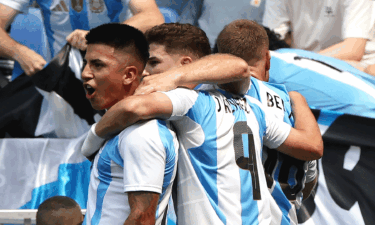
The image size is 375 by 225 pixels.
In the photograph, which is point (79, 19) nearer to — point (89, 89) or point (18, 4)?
point (18, 4)

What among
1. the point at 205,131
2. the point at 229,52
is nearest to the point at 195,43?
the point at 229,52

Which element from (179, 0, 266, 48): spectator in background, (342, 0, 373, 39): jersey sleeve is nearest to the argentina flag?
(179, 0, 266, 48): spectator in background

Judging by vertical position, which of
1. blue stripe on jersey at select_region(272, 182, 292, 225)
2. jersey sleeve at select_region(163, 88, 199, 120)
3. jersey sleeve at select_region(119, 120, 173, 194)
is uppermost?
jersey sleeve at select_region(163, 88, 199, 120)

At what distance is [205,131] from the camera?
1399mm

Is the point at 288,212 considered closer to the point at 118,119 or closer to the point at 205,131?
the point at 205,131

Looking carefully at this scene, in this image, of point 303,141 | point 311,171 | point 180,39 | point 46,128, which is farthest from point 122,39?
point 46,128

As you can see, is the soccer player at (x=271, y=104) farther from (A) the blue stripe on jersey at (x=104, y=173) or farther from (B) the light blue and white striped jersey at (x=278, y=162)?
(A) the blue stripe on jersey at (x=104, y=173)

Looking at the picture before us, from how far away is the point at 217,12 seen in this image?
156 inches

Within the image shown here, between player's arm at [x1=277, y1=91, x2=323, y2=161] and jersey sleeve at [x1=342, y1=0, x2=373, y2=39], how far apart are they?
1.96 m

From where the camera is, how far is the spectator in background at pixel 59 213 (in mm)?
1954

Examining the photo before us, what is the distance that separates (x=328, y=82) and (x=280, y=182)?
3.62ft

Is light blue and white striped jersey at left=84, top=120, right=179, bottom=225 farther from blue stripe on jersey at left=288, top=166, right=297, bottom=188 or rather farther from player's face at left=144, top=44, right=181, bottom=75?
blue stripe on jersey at left=288, top=166, right=297, bottom=188

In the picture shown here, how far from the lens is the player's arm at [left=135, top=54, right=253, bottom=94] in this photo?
4.67 feet

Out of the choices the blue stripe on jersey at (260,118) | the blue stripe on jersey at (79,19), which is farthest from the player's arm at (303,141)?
the blue stripe on jersey at (79,19)
